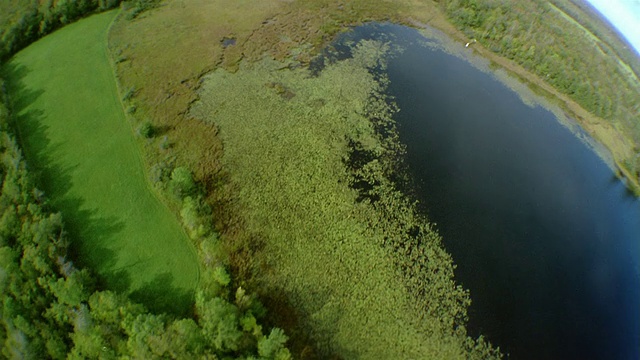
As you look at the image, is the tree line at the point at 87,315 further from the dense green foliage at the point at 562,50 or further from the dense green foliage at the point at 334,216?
the dense green foliage at the point at 562,50

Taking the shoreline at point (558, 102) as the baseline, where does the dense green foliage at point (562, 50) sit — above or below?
above

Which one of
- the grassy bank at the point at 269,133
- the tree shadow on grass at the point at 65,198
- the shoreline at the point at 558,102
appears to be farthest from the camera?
the shoreline at the point at 558,102

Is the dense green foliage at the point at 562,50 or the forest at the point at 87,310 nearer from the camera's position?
the forest at the point at 87,310

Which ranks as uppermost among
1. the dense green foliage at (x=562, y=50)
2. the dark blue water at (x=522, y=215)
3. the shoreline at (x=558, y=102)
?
the dense green foliage at (x=562, y=50)

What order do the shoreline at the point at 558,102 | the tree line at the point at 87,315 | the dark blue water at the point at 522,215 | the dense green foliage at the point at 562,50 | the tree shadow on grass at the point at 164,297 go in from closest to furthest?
the tree line at the point at 87,315, the tree shadow on grass at the point at 164,297, the dark blue water at the point at 522,215, the shoreline at the point at 558,102, the dense green foliage at the point at 562,50

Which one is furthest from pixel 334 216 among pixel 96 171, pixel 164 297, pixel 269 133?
pixel 96 171

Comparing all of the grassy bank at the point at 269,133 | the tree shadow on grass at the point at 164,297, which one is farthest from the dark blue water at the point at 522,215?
the tree shadow on grass at the point at 164,297

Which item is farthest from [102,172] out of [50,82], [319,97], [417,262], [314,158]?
[417,262]

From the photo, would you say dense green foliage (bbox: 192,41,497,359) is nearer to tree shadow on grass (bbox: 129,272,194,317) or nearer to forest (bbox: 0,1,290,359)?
forest (bbox: 0,1,290,359)

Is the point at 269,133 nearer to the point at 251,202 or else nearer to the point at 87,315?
the point at 251,202
